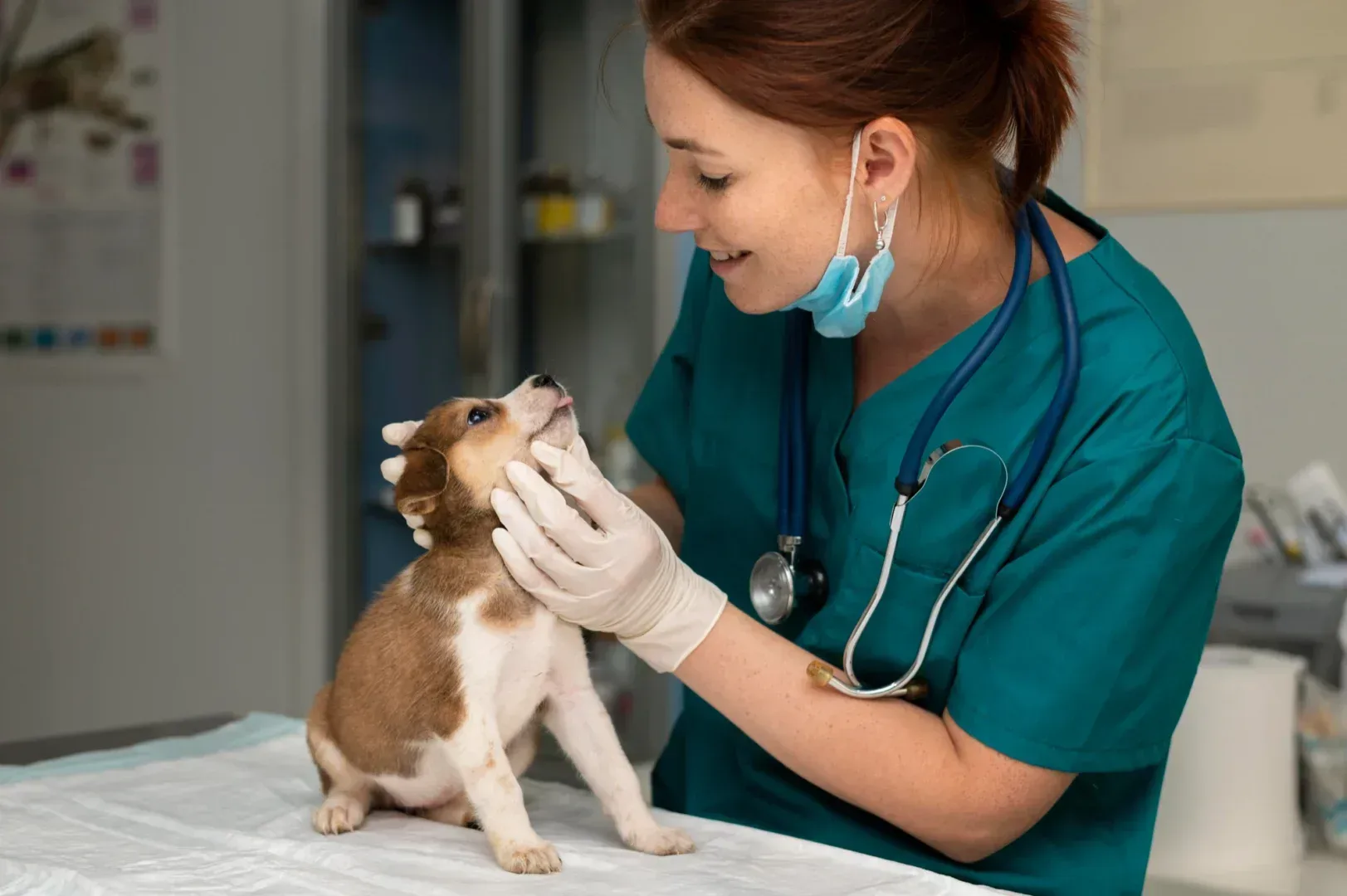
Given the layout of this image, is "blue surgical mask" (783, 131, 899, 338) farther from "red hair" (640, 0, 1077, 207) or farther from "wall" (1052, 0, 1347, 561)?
"wall" (1052, 0, 1347, 561)

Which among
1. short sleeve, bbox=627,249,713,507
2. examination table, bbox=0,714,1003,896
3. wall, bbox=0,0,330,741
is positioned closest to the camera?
examination table, bbox=0,714,1003,896

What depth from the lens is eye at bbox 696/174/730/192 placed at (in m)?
1.16

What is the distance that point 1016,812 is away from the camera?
1110mm

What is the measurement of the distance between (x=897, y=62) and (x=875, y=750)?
588 millimetres

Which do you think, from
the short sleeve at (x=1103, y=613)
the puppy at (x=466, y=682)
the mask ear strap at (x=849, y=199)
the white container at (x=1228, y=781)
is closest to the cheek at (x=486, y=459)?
the puppy at (x=466, y=682)

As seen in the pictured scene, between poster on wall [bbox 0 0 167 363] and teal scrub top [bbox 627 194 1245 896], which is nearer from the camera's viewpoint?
teal scrub top [bbox 627 194 1245 896]

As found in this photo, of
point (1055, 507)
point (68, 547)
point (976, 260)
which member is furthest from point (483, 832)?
point (68, 547)

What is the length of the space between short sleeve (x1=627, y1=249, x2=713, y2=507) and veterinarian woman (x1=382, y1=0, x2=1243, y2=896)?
219 mm

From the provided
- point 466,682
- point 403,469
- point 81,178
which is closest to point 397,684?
point 466,682

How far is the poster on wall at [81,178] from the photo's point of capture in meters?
3.67

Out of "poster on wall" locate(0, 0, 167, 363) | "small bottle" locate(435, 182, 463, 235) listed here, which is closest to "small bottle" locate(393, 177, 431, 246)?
"small bottle" locate(435, 182, 463, 235)

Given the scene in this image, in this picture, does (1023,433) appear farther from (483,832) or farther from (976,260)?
(483,832)

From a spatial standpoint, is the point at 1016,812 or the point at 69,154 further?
the point at 69,154

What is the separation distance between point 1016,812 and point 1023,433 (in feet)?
1.08
